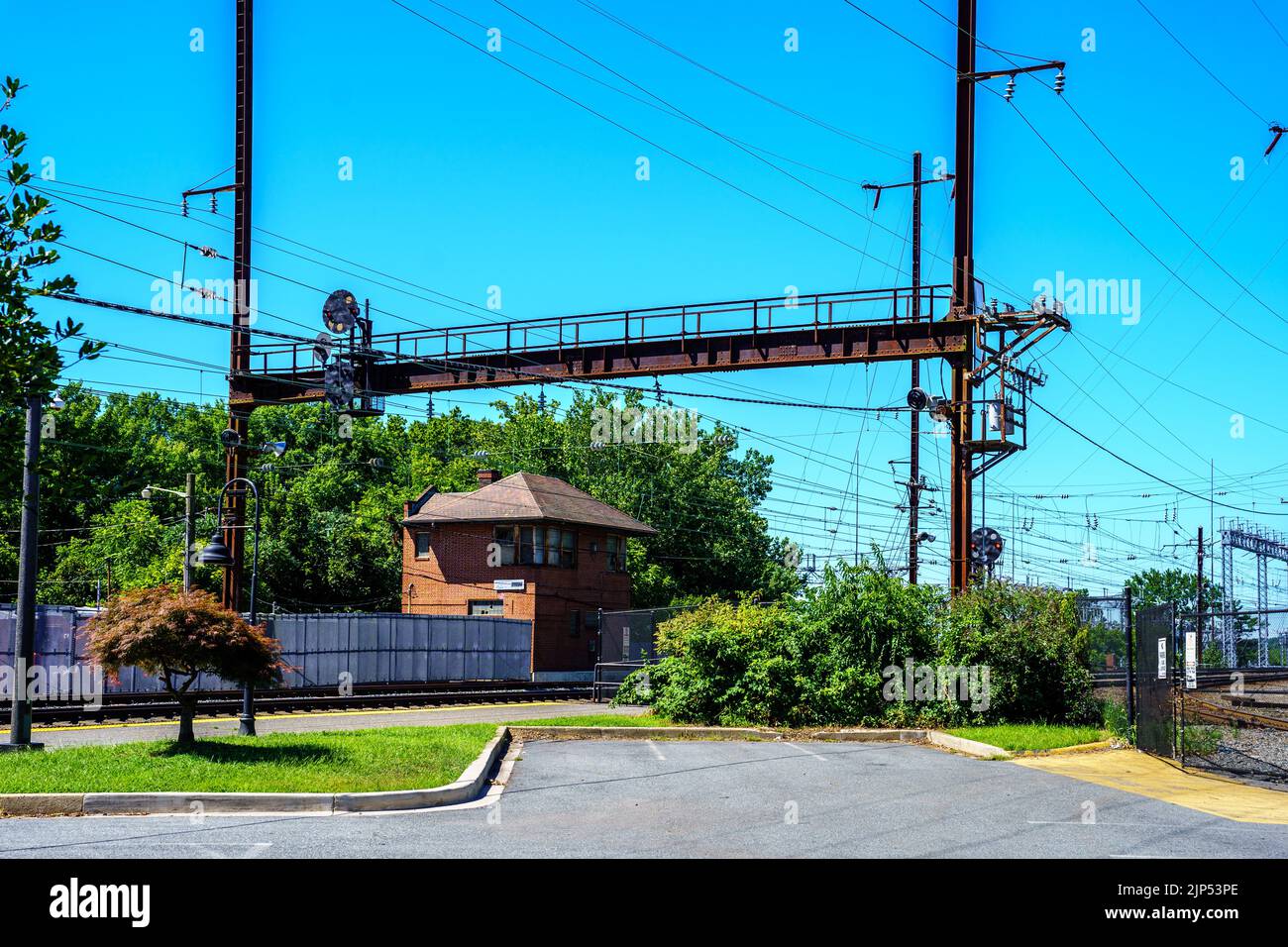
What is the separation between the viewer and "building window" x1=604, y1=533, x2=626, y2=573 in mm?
57656

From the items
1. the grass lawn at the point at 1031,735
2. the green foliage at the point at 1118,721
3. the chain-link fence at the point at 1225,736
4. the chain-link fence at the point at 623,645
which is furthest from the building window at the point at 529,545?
the green foliage at the point at 1118,721

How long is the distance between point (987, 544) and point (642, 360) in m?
11.0

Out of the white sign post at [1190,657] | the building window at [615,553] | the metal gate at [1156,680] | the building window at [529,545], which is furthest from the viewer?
the building window at [615,553]

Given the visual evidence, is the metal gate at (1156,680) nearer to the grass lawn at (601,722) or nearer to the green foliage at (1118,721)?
the green foliage at (1118,721)

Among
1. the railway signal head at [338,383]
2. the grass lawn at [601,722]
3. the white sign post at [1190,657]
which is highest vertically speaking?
the railway signal head at [338,383]

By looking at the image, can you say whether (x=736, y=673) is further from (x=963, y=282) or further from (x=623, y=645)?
(x=623, y=645)

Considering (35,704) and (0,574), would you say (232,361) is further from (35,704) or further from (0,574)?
(0,574)

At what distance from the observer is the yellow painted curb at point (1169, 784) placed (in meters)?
13.6

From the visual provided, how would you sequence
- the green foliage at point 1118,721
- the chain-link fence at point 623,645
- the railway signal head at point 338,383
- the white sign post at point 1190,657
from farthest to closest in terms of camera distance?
the chain-link fence at point 623,645
the railway signal head at point 338,383
the green foliage at point 1118,721
the white sign post at point 1190,657

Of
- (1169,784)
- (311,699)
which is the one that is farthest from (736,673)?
(311,699)

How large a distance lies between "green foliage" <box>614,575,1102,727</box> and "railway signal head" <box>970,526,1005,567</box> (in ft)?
28.1

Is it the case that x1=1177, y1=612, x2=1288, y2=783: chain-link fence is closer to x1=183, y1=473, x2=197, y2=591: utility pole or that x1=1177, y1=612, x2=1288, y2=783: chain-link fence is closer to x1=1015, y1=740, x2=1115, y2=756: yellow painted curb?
x1=1015, y1=740, x2=1115, y2=756: yellow painted curb

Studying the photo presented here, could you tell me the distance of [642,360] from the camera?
30.5m

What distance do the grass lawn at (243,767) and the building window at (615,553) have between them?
126 feet
